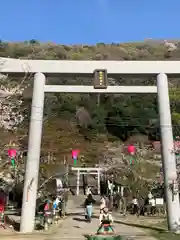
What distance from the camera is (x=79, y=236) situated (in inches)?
345

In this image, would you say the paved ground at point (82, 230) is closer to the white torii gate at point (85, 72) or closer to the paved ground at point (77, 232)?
the paved ground at point (77, 232)

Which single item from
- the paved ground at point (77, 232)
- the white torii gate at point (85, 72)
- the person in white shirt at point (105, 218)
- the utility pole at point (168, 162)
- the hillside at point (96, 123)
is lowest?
the paved ground at point (77, 232)

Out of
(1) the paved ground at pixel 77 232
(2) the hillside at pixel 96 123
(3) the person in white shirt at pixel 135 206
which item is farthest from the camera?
(2) the hillside at pixel 96 123

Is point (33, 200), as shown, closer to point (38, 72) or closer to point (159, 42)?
point (38, 72)

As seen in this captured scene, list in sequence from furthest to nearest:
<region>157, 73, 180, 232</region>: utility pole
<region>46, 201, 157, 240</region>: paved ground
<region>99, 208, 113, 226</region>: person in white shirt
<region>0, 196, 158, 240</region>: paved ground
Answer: <region>157, 73, 180, 232</region>: utility pole < <region>46, 201, 157, 240</region>: paved ground < <region>0, 196, 158, 240</region>: paved ground < <region>99, 208, 113, 226</region>: person in white shirt

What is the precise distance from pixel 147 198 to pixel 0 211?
317 inches

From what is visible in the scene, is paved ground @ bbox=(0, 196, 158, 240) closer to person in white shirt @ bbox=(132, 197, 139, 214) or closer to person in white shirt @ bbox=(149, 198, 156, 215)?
person in white shirt @ bbox=(132, 197, 139, 214)

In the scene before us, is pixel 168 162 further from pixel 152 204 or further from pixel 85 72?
pixel 152 204

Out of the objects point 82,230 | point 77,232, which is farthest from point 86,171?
point 77,232

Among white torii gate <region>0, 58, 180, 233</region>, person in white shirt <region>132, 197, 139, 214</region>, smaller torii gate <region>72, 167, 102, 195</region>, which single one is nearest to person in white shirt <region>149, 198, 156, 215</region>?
person in white shirt <region>132, 197, 139, 214</region>

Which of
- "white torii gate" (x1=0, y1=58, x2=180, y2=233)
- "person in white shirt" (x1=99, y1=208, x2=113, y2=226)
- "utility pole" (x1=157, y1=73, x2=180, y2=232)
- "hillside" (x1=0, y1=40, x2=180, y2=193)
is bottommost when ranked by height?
"person in white shirt" (x1=99, y1=208, x2=113, y2=226)

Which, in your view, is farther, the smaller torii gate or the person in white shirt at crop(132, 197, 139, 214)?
the smaller torii gate

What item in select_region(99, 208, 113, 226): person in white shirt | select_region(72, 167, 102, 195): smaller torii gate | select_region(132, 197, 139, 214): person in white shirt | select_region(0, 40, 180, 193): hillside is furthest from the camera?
select_region(0, 40, 180, 193): hillside

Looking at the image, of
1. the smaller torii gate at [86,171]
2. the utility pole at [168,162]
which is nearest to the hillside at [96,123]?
the smaller torii gate at [86,171]
